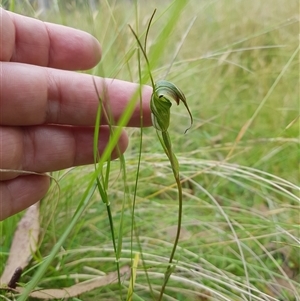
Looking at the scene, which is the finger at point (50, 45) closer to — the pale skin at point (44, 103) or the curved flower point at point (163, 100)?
the pale skin at point (44, 103)

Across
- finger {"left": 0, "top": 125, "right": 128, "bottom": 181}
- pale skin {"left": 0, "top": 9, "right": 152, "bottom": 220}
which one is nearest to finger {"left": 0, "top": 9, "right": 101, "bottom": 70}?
pale skin {"left": 0, "top": 9, "right": 152, "bottom": 220}

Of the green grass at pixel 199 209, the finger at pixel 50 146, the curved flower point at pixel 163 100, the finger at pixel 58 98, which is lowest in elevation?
the green grass at pixel 199 209

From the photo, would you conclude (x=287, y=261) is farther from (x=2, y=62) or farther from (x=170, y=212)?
(x=2, y=62)

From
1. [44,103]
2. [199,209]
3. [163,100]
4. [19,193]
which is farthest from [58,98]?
[199,209]

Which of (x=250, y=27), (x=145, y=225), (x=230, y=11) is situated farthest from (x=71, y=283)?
(x=230, y=11)

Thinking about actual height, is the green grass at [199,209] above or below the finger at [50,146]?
below

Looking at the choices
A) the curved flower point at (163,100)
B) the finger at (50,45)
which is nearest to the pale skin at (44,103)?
the finger at (50,45)

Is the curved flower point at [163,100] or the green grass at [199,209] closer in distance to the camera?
the curved flower point at [163,100]
